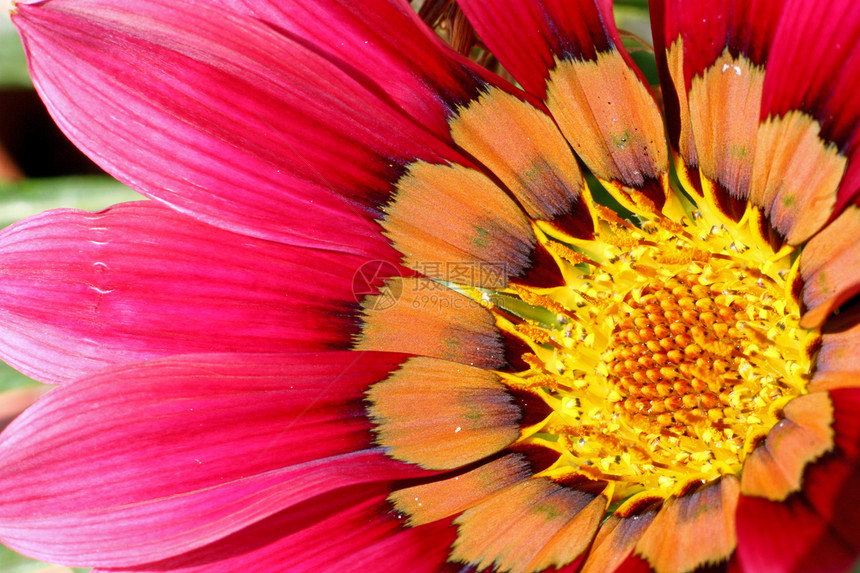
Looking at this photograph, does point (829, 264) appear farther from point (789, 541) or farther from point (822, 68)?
point (789, 541)

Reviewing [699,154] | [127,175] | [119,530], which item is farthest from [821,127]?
[119,530]

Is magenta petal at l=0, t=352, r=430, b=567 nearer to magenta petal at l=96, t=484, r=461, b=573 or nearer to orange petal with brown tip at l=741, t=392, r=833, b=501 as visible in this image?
magenta petal at l=96, t=484, r=461, b=573

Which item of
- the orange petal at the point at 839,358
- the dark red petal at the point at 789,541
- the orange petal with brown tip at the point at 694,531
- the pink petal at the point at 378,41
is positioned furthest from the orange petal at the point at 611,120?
the dark red petal at the point at 789,541

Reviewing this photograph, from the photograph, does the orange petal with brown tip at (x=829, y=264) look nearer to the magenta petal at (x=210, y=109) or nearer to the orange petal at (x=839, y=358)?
the orange petal at (x=839, y=358)

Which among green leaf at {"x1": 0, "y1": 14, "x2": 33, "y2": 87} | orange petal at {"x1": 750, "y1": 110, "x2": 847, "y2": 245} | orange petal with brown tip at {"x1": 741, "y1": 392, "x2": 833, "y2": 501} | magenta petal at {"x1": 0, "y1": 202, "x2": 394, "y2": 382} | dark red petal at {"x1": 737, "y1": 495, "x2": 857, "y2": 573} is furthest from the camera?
green leaf at {"x1": 0, "y1": 14, "x2": 33, "y2": 87}

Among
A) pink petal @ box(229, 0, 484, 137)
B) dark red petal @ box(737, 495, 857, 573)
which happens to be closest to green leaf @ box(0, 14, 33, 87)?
pink petal @ box(229, 0, 484, 137)

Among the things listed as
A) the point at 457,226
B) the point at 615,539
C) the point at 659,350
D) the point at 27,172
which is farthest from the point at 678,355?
the point at 27,172
